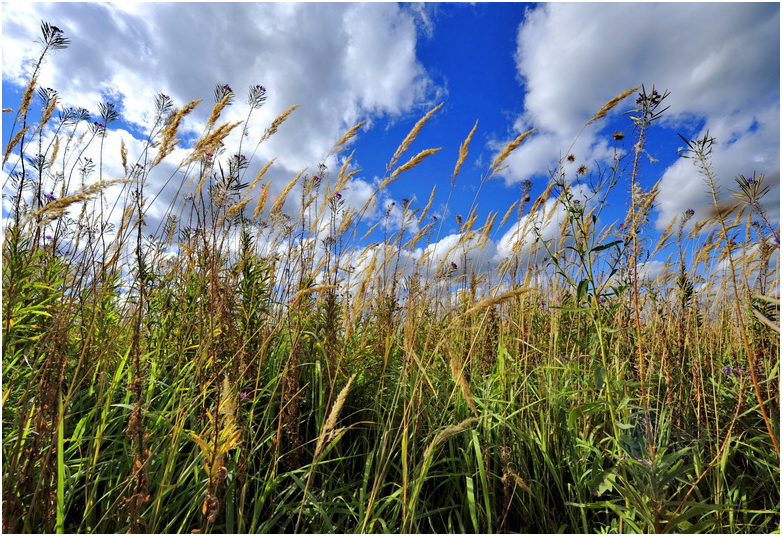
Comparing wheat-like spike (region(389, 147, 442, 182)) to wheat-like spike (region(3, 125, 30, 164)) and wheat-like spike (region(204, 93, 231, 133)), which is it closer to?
wheat-like spike (region(204, 93, 231, 133))

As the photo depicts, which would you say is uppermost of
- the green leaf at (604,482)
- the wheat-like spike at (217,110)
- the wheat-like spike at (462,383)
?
the wheat-like spike at (217,110)

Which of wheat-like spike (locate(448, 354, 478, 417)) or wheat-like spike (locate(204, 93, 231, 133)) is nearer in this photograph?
wheat-like spike (locate(448, 354, 478, 417))

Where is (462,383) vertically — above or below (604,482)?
above

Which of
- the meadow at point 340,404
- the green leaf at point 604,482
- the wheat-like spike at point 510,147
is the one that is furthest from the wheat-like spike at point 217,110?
the green leaf at point 604,482

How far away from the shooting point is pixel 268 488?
4.18ft

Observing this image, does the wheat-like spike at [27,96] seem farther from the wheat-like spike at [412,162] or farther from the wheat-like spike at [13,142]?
the wheat-like spike at [412,162]

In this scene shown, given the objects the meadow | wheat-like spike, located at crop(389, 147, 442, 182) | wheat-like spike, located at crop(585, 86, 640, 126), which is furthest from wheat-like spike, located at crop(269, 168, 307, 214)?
wheat-like spike, located at crop(585, 86, 640, 126)

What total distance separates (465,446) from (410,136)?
1.68 meters

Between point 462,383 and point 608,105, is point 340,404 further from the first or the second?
point 608,105

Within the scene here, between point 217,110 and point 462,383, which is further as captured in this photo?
point 217,110

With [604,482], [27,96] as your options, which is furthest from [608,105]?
[27,96]

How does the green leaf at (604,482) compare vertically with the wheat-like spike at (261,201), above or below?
below

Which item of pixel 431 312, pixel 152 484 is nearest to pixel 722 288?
pixel 431 312

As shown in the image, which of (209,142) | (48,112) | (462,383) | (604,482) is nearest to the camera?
(462,383)
